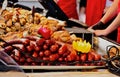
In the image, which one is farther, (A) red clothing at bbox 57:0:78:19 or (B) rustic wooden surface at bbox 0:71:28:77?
(A) red clothing at bbox 57:0:78:19

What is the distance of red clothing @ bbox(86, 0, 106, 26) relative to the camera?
3.04 metres

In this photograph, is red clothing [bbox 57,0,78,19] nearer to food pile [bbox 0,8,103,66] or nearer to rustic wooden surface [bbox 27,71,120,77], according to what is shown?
food pile [bbox 0,8,103,66]

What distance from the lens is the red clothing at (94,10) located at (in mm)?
3041

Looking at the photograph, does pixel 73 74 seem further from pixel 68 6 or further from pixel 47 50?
pixel 68 6

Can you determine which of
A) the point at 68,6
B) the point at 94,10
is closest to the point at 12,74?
the point at 94,10

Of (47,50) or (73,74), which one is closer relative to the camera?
(73,74)

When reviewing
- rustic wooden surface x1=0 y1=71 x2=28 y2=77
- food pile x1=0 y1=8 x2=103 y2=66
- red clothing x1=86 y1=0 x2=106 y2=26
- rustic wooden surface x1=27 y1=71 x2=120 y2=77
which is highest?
red clothing x1=86 y1=0 x2=106 y2=26

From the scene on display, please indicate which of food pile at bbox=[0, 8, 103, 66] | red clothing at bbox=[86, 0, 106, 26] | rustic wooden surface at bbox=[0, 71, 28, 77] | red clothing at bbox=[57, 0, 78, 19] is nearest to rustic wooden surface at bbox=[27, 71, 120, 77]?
food pile at bbox=[0, 8, 103, 66]

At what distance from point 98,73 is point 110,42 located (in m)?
0.43

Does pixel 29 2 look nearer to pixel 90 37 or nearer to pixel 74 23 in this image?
pixel 74 23

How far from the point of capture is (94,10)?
3.14 metres

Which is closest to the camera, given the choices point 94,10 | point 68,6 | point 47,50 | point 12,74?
point 12,74

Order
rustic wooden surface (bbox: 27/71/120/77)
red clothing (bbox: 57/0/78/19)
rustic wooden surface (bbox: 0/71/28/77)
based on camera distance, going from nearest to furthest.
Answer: rustic wooden surface (bbox: 0/71/28/77) → rustic wooden surface (bbox: 27/71/120/77) → red clothing (bbox: 57/0/78/19)

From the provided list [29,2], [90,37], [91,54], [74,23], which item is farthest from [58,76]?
[29,2]
